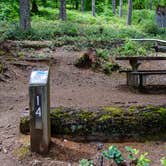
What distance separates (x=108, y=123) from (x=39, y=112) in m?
1.08

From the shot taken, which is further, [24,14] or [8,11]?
[8,11]

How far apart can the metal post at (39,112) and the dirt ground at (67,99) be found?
0.15 m

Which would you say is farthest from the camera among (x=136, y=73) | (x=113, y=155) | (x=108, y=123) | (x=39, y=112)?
(x=136, y=73)

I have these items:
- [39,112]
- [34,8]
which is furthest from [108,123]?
[34,8]

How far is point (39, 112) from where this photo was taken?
437 centimetres

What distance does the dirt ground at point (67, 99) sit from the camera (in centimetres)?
452

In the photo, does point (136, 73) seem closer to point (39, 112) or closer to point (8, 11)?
point (39, 112)

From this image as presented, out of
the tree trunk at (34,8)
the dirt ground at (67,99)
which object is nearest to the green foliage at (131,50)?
the dirt ground at (67,99)

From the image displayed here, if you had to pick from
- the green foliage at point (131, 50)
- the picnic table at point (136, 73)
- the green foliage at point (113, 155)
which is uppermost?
the green foliage at point (113, 155)

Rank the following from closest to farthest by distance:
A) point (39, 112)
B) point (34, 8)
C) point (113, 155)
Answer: point (113, 155) < point (39, 112) < point (34, 8)

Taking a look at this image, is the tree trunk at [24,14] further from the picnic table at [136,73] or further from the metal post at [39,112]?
the metal post at [39,112]

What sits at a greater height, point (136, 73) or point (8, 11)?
point (8, 11)

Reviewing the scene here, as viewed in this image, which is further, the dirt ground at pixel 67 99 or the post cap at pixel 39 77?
the dirt ground at pixel 67 99

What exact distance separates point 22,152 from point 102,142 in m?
1.13
